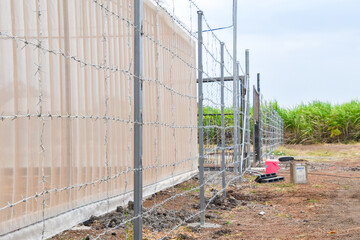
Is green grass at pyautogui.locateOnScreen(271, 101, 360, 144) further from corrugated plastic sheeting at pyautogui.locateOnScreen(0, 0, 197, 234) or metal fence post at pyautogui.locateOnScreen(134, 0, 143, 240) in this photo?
metal fence post at pyautogui.locateOnScreen(134, 0, 143, 240)

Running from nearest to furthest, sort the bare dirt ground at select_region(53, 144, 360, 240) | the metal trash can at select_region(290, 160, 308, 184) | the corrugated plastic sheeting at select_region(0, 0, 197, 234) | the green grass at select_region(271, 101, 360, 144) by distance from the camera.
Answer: the corrugated plastic sheeting at select_region(0, 0, 197, 234) → the bare dirt ground at select_region(53, 144, 360, 240) → the metal trash can at select_region(290, 160, 308, 184) → the green grass at select_region(271, 101, 360, 144)

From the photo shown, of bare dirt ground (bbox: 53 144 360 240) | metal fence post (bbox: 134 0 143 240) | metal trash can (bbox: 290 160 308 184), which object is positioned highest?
metal fence post (bbox: 134 0 143 240)

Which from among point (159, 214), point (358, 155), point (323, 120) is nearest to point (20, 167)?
point (159, 214)

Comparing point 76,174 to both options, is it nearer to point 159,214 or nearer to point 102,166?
point 102,166

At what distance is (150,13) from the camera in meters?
6.59

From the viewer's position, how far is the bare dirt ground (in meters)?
4.40

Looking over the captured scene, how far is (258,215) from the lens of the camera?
569cm

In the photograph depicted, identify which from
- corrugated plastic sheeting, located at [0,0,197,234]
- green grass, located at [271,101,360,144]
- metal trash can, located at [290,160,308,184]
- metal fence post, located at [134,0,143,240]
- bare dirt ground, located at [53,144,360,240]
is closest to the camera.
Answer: metal fence post, located at [134,0,143,240]

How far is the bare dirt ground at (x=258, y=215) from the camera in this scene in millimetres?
4402

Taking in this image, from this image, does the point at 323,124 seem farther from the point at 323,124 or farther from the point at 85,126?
the point at 85,126

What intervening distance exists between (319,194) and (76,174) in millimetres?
4393

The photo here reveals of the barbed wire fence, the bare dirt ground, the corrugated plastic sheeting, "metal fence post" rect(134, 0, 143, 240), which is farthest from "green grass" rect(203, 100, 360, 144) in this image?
Answer: "metal fence post" rect(134, 0, 143, 240)

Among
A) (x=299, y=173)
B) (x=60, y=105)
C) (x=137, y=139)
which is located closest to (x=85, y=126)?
(x=60, y=105)

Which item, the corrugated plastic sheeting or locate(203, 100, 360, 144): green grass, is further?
locate(203, 100, 360, 144): green grass
